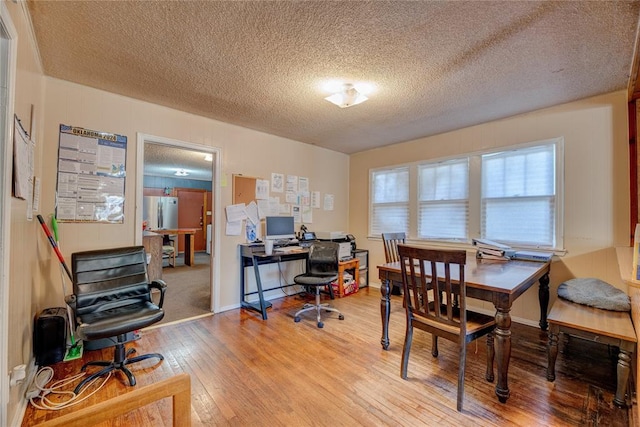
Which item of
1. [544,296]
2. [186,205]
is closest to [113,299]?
[544,296]

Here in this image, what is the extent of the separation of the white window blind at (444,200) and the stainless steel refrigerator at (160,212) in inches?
265

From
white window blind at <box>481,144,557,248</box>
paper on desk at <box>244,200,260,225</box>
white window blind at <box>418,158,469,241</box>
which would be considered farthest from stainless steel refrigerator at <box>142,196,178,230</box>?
white window blind at <box>481,144,557,248</box>

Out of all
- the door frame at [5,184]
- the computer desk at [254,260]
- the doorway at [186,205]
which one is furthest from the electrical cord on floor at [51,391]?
the computer desk at [254,260]

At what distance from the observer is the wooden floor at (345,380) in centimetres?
167

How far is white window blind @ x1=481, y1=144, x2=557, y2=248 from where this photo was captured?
303cm

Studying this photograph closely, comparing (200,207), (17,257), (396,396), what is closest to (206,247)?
(200,207)

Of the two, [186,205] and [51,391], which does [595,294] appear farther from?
[186,205]

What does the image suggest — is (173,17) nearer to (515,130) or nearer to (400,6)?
(400,6)

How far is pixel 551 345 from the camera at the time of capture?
1976mm

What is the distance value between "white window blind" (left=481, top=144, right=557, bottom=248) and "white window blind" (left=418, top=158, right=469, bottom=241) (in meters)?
0.25

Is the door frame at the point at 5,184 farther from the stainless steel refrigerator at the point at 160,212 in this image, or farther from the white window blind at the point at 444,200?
the stainless steel refrigerator at the point at 160,212

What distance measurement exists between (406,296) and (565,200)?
217cm

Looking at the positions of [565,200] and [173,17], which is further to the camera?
[565,200]

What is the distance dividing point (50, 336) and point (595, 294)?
14.2 ft
